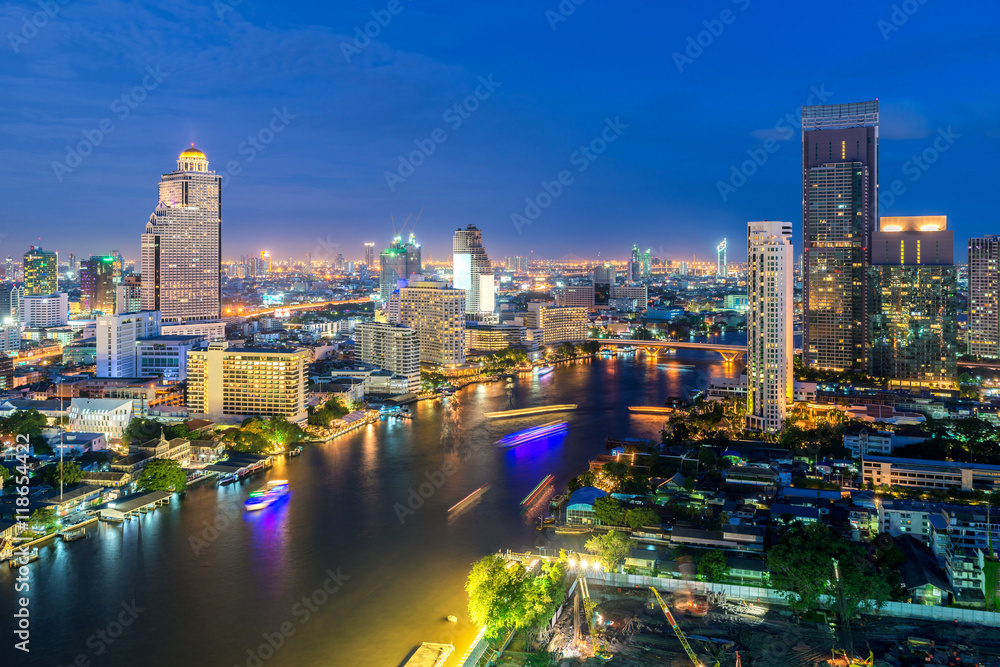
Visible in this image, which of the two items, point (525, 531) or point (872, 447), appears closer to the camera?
point (525, 531)

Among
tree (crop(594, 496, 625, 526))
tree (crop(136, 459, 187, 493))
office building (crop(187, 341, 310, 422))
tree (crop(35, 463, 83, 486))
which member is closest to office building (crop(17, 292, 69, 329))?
office building (crop(187, 341, 310, 422))

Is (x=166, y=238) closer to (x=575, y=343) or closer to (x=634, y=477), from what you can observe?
(x=575, y=343)

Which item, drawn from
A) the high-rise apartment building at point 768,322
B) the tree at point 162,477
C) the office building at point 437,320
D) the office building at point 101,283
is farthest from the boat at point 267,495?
the office building at point 101,283

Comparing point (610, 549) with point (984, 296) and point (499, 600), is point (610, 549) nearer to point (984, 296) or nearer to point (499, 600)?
point (499, 600)

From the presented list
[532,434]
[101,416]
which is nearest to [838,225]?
[532,434]

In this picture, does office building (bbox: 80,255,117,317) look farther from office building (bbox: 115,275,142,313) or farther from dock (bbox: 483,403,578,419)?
dock (bbox: 483,403,578,419)

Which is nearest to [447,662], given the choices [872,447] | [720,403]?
[872,447]

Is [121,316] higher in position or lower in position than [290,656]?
higher
